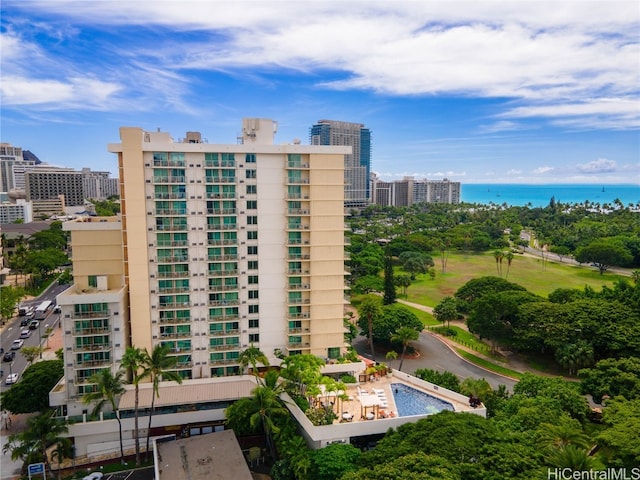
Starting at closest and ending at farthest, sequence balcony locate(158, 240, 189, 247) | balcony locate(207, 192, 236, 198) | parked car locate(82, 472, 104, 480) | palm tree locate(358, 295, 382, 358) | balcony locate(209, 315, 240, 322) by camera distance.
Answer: parked car locate(82, 472, 104, 480), balcony locate(158, 240, 189, 247), balcony locate(207, 192, 236, 198), balcony locate(209, 315, 240, 322), palm tree locate(358, 295, 382, 358)

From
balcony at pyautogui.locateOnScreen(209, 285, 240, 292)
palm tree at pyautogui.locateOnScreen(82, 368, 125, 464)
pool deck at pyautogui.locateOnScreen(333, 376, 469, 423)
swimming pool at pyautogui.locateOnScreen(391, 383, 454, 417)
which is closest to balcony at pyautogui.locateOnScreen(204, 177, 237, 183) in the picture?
balcony at pyautogui.locateOnScreen(209, 285, 240, 292)

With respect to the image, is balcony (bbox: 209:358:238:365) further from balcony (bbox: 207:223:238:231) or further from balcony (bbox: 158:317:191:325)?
balcony (bbox: 207:223:238:231)

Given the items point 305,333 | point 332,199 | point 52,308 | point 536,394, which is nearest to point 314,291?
point 305,333

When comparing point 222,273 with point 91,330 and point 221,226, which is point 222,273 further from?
point 91,330

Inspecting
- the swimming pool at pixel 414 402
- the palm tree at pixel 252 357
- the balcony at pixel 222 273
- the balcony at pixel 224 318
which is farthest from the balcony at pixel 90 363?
the swimming pool at pixel 414 402

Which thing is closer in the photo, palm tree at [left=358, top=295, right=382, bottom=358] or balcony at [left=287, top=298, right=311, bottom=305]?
balcony at [left=287, top=298, right=311, bottom=305]

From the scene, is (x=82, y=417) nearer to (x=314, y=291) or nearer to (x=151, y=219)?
(x=151, y=219)
